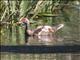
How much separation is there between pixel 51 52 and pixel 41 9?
209cm

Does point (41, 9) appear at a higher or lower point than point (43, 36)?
higher

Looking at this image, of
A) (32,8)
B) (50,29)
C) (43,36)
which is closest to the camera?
(43,36)

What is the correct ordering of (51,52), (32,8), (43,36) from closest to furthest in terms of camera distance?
(51,52) → (43,36) → (32,8)

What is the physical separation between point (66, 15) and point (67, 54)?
254cm

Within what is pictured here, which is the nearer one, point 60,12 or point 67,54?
point 67,54

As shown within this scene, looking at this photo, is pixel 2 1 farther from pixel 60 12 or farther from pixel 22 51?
pixel 22 51

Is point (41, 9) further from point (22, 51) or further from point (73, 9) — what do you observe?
point (22, 51)

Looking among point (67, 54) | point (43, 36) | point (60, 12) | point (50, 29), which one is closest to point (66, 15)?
point (60, 12)

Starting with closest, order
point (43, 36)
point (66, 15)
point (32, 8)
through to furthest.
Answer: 1. point (43, 36)
2. point (32, 8)
3. point (66, 15)

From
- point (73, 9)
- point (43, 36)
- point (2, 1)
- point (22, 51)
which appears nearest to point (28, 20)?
point (2, 1)

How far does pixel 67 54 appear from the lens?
168cm

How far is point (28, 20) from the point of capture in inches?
139

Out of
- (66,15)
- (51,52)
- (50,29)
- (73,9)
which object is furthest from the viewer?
(73,9)

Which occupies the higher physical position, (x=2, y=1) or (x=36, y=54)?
(x=2, y=1)
